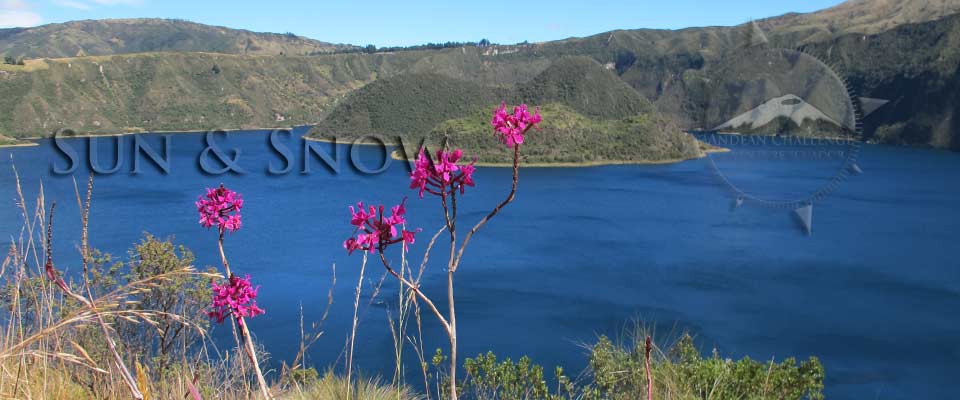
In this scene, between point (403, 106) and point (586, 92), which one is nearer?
point (403, 106)

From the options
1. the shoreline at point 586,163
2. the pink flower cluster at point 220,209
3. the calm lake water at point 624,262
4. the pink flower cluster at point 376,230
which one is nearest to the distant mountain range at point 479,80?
the shoreline at point 586,163

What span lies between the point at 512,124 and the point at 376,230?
296 millimetres

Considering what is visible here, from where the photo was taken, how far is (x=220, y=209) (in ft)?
5.86

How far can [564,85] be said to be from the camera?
74.7 metres

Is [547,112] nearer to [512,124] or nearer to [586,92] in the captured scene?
[586,92]

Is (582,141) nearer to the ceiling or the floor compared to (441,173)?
nearer to the floor

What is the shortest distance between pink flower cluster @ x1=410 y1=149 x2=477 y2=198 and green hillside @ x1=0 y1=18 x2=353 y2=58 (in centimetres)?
13702

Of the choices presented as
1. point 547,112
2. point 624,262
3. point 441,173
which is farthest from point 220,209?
point 547,112

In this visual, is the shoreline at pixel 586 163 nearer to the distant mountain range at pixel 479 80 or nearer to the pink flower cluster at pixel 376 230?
the distant mountain range at pixel 479 80

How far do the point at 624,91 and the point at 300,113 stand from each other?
131 ft

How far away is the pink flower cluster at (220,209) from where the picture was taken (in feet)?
5.77

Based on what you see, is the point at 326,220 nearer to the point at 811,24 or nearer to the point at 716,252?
the point at 716,252

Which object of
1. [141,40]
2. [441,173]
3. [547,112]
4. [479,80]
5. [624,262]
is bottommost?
[624,262]

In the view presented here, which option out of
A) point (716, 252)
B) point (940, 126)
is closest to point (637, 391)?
point (716, 252)
